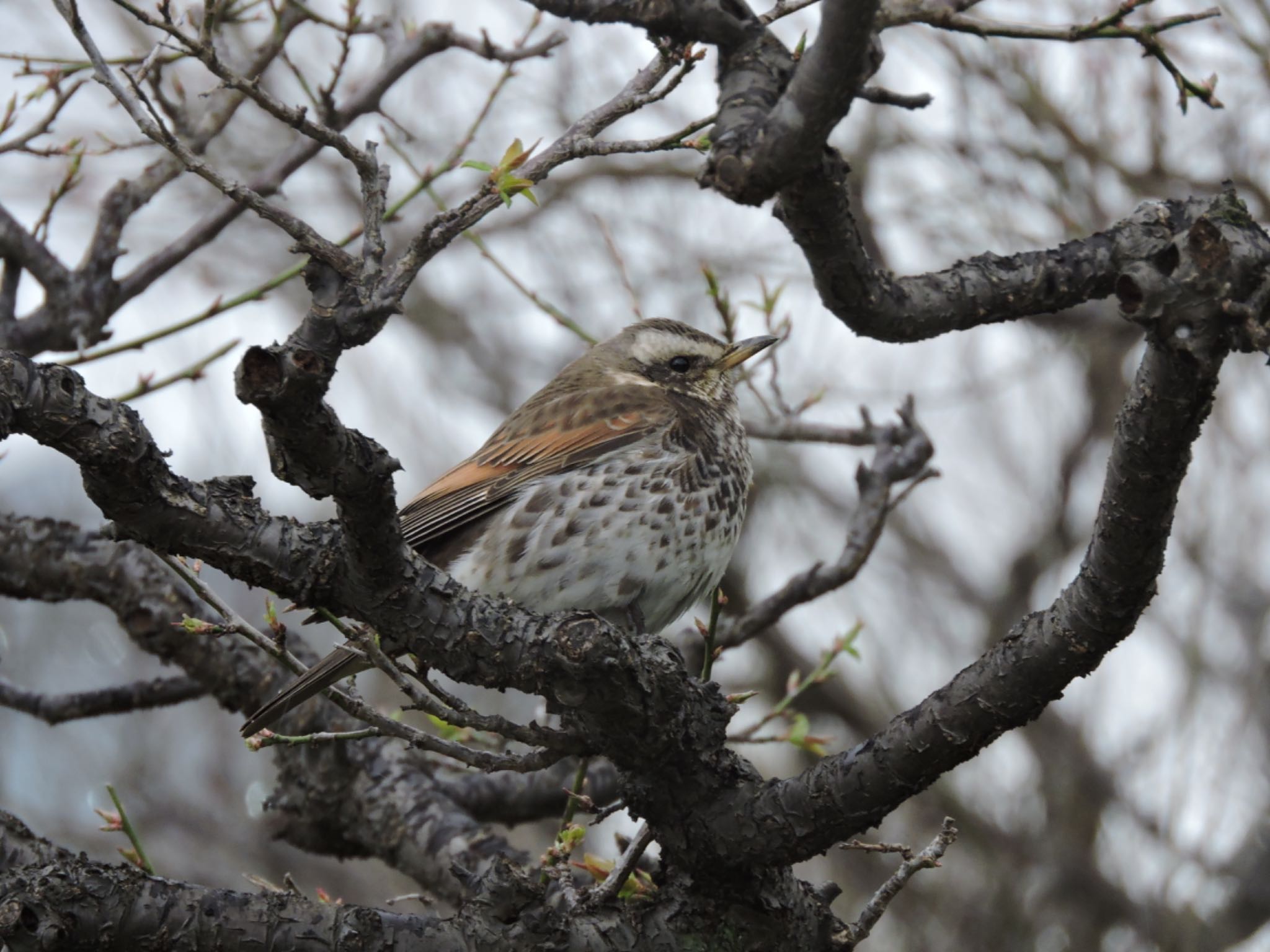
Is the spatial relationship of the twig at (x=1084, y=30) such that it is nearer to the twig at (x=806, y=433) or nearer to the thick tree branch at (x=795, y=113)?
the thick tree branch at (x=795, y=113)

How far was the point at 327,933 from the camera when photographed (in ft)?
10.3

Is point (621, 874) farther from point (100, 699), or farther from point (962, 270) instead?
point (100, 699)

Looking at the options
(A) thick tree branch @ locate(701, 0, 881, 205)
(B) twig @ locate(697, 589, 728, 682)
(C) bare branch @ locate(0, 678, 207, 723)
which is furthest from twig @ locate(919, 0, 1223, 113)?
(C) bare branch @ locate(0, 678, 207, 723)

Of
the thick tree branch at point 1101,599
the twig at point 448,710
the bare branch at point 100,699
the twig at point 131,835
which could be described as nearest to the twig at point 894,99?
the thick tree branch at point 1101,599

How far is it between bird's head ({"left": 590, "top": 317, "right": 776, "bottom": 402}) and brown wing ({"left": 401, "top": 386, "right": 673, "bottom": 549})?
0.97ft

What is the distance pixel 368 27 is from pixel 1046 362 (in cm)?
581

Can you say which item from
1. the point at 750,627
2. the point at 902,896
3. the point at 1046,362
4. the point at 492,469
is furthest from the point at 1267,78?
the point at 902,896

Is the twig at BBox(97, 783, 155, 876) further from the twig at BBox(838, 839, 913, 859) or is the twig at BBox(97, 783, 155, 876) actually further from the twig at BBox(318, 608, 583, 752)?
the twig at BBox(838, 839, 913, 859)

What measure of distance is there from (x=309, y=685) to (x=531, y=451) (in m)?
1.53

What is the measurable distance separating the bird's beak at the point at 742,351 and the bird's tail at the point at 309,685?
225cm

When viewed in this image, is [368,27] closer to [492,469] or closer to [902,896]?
[492,469]

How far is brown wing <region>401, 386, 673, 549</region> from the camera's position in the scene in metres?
5.03

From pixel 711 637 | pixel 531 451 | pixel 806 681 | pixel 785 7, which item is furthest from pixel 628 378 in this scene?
pixel 785 7

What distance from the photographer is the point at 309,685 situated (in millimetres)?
4000
